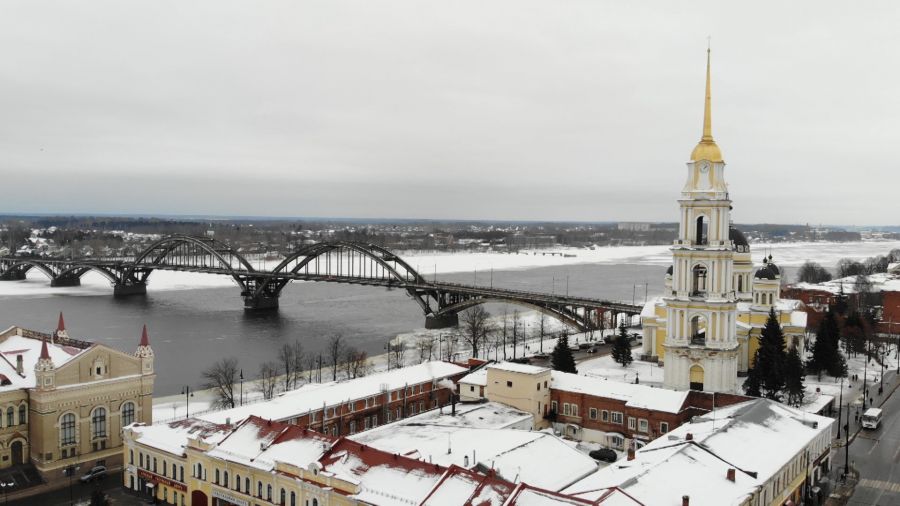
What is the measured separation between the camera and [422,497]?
18078mm

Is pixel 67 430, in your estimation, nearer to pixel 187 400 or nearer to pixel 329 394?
pixel 187 400

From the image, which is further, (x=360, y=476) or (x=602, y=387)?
(x=602, y=387)

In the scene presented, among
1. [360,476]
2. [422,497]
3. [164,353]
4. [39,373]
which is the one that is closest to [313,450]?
[360,476]

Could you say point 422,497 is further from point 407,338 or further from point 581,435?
point 407,338

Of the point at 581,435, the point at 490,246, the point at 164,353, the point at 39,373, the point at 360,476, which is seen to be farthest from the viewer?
the point at 490,246

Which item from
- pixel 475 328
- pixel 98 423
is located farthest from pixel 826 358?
pixel 98 423

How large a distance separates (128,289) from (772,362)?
78.0 meters

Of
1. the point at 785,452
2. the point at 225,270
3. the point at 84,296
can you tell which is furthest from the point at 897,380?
the point at 84,296

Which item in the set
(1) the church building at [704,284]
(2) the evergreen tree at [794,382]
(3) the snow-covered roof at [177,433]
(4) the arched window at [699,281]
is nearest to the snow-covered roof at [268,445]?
(3) the snow-covered roof at [177,433]

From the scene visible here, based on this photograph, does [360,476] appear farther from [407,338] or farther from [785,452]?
[407,338]

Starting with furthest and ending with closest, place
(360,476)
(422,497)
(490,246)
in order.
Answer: (490,246), (360,476), (422,497)

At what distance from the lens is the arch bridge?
58969 mm

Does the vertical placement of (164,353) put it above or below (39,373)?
below

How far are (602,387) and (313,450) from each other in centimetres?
1340
